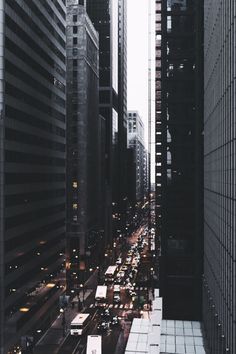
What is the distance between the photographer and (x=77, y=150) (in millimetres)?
117562

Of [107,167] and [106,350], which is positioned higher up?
[107,167]

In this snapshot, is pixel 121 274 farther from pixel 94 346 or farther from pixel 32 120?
pixel 94 346

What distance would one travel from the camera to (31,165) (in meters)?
71.6

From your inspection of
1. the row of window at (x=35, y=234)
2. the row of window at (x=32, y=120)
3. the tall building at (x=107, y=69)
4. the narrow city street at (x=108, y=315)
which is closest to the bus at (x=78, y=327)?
the narrow city street at (x=108, y=315)

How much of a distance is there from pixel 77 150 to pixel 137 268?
36072mm

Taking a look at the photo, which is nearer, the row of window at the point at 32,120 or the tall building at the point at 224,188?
the tall building at the point at 224,188

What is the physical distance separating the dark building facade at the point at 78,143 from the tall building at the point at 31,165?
76.5 feet

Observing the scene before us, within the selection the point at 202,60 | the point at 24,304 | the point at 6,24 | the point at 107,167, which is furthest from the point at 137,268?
the point at 6,24

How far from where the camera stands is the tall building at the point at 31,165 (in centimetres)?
5912

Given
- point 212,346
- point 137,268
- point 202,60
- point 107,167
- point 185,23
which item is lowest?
point 137,268

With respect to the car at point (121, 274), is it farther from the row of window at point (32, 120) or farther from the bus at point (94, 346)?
the bus at point (94, 346)

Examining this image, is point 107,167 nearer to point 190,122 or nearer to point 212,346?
point 190,122

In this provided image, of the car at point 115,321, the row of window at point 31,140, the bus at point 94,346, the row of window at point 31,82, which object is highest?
the row of window at point 31,82

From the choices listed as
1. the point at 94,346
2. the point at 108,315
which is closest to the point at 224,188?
the point at 94,346
